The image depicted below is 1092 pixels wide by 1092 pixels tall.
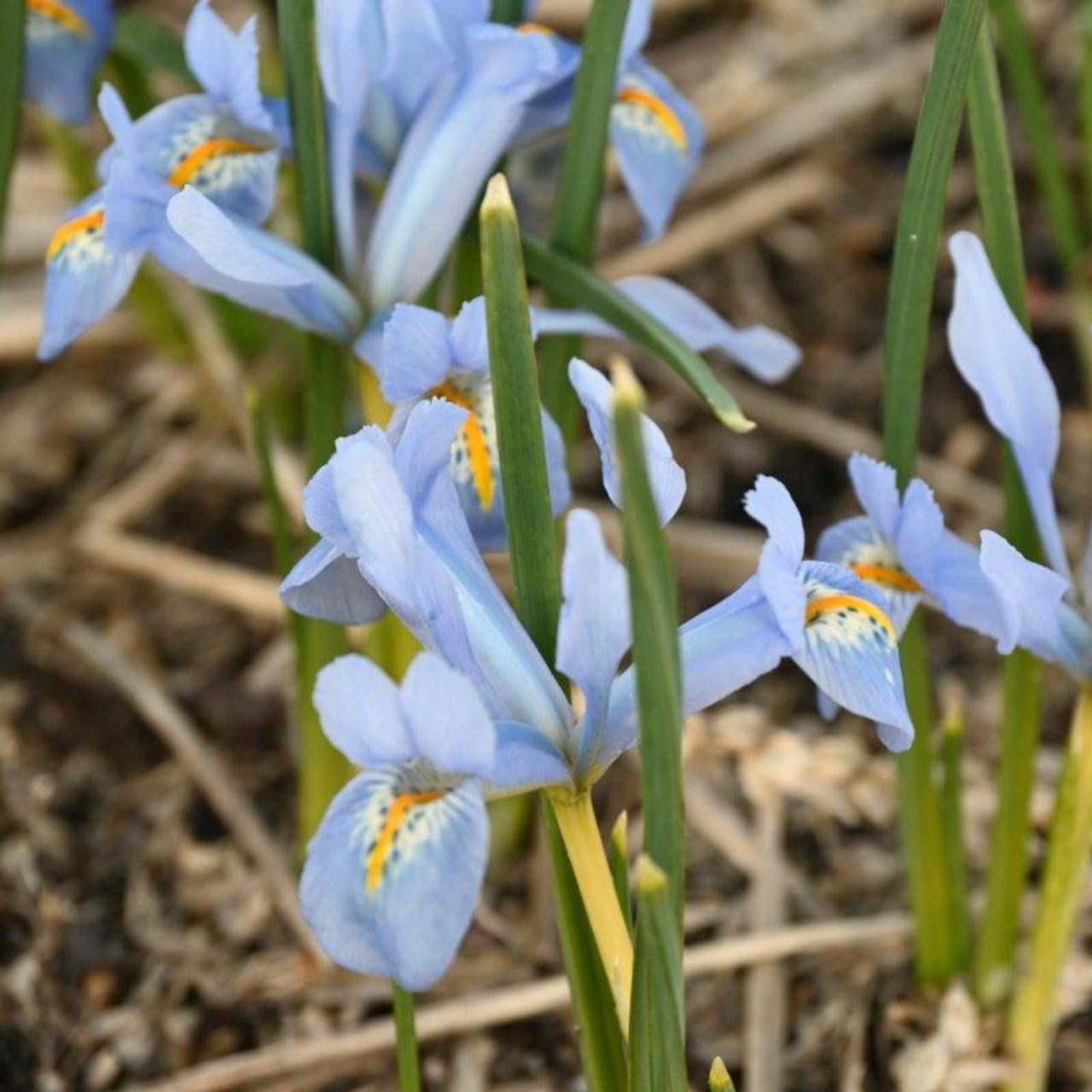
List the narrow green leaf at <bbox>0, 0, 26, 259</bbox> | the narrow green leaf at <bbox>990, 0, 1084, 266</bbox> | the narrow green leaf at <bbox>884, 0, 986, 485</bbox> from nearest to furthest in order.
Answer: the narrow green leaf at <bbox>884, 0, 986, 485</bbox> < the narrow green leaf at <bbox>0, 0, 26, 259</bbox> < the narrow green leaf at <bbox>990, 0, 1084, 266</bbox>

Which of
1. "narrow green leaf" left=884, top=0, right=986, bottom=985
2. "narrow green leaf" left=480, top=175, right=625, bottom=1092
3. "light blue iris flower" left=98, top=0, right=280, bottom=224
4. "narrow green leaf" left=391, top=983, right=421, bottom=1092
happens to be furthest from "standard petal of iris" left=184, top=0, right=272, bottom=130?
"narrow green leaf" left=391, top=983, right=421, bottom=1092

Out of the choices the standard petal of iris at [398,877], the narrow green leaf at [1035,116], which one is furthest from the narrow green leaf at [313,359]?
the narrow green leaf at [1035,116]

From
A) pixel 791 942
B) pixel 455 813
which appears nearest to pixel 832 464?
pixel 791 942

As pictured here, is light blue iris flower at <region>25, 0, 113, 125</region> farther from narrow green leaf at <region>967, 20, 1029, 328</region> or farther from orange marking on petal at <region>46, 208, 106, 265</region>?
narrow green leaf at <region>967, 20, 1029, 328</region>

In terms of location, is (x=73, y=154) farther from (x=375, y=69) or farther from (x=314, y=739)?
(x=314, y=739)

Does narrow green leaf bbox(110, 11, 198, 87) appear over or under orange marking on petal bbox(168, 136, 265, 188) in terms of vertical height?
under

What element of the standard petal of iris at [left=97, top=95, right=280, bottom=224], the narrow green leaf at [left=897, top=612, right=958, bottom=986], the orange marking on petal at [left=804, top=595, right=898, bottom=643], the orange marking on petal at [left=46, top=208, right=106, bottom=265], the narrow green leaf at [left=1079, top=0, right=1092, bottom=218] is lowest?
the narrow green leaf at [left=897, top=612, right=958, bottom=986]

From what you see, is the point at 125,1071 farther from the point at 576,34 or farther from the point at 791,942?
the point at 576,34
